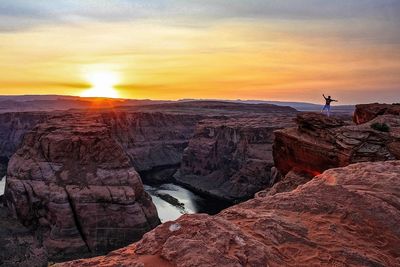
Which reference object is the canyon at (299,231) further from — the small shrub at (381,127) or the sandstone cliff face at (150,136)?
the sandstone cliff face at (150,136)

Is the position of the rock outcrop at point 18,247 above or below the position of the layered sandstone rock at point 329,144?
below

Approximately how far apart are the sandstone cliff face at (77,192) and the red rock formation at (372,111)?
2110 cm

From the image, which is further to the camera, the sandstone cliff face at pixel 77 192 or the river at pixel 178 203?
the river at pixel 178 203

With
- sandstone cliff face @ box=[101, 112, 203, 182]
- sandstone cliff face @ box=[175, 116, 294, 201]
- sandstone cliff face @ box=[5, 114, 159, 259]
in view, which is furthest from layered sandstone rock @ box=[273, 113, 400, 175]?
sandstone cliff face @ box=[101, 112, 203, 182]

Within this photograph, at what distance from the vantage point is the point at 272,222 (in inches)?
352

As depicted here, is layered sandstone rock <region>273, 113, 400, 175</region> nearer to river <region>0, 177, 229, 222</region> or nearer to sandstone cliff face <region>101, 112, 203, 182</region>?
river <region>0, 177, 229, 222</region>

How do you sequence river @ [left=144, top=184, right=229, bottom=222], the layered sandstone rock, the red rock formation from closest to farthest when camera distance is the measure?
the layered sandstone rock
the red rock formation
river @ [left=144, top=184, right=229, bottom=222]

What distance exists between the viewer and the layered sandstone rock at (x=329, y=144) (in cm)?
2483

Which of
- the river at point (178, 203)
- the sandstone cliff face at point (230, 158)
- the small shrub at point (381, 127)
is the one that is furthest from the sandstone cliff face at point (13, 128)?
the small shrub at point (381, 127)

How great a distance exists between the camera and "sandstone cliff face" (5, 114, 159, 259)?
128ft

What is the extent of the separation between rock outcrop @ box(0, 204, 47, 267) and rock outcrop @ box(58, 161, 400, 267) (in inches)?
1180

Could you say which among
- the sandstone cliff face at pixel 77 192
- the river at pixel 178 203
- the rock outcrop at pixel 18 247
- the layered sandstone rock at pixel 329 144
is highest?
the layered sandstone rock at pixel 329 144

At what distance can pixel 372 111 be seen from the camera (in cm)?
3291

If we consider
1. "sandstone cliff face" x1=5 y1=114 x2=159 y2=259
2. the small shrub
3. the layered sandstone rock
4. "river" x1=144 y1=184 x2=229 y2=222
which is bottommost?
"river" x1=144 y1=184 x2=229 y2=222
